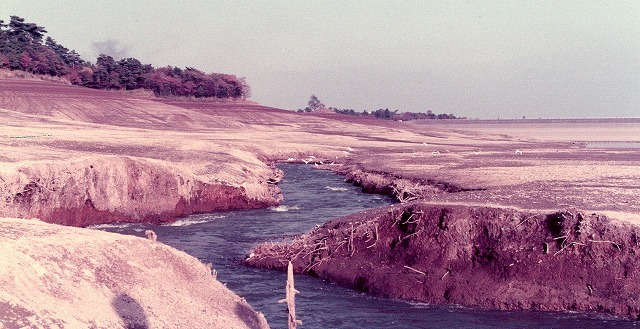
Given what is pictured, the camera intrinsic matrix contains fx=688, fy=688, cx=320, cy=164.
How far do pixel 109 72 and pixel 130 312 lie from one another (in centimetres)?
9923

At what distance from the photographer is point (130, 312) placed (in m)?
9.21

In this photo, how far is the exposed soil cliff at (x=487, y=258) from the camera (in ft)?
45.6

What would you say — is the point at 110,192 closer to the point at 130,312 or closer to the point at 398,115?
the point at 130,312

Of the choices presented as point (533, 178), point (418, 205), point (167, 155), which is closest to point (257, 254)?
point (418, 205)

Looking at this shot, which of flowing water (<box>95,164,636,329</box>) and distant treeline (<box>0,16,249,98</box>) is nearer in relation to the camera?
flowing water (<box>95,164,636,329</box>)

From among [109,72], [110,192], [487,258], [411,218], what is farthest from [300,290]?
[109,72]

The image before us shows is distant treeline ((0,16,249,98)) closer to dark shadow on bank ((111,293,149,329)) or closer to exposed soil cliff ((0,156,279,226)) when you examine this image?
exposed soil cliff ((0,156,279,226))

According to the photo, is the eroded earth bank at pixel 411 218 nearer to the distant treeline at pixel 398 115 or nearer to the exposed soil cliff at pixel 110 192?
the exposed soil cliff at pixel 110 192

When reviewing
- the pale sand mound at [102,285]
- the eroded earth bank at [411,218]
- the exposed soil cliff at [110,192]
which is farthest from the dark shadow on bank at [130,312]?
the exposed soil cliff at [110,192]

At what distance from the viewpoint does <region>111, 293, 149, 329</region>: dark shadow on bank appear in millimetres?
9008

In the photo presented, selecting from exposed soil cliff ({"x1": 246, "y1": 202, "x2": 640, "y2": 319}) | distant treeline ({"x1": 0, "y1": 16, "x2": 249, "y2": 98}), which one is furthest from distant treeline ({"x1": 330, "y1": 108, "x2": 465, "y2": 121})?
exposed soil cliff ({"x1": 246, "y1": 202, "x2": 640, "y2": 319})

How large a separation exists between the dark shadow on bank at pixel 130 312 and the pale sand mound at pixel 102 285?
14 millimetres

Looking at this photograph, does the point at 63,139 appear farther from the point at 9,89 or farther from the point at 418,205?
the point at 9,89

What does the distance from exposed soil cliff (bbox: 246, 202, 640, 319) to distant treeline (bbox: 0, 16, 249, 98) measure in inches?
3184
